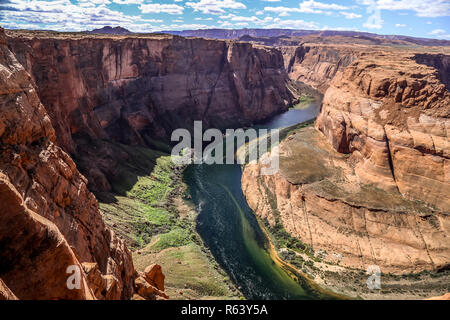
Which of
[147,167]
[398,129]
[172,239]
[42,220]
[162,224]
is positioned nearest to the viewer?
[42,220]

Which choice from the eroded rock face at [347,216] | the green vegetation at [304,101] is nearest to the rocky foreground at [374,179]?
the eroded rock face at [347,216]

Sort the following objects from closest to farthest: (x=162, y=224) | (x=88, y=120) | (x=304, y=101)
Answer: (x=162, y=224), (x=88, y=120), (x=304, y=101)

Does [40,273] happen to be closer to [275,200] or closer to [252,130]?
[275,200]

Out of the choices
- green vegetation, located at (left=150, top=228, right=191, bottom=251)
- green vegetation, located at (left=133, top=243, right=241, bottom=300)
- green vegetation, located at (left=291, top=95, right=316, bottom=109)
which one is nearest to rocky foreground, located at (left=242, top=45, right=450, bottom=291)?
green vegetation, located at (left=150, top=228, right=191, bottom=251)

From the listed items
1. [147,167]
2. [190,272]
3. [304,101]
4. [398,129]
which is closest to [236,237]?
[190,272]

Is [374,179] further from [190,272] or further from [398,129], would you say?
[190,272]

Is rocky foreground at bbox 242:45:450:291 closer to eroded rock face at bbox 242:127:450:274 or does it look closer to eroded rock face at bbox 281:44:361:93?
eroded rock face at bbox 242:127:450:274
